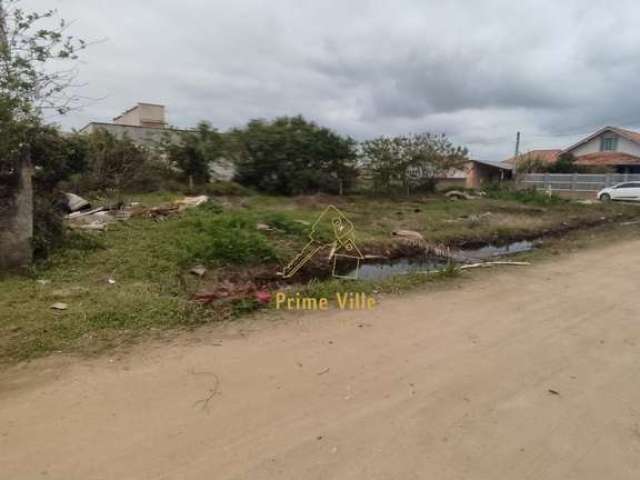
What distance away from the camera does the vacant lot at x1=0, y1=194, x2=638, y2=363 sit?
3.48 metres

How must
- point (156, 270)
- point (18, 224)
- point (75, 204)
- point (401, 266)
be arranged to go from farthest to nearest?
point (75, 204) → point (401, 266) → point (156, 270) → point (18, 224)

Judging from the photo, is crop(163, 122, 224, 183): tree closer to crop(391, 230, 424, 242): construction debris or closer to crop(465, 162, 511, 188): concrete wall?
crop(391, 230, 424, 242): construction debris

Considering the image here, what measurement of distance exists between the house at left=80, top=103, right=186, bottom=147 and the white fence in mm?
19629

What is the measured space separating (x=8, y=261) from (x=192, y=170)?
35.6 feet

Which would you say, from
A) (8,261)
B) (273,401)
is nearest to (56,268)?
(8,261)

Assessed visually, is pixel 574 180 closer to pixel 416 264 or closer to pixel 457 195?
pixel 457 195

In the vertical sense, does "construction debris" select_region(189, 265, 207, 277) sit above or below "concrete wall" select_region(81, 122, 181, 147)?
below

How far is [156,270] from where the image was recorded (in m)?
5.31

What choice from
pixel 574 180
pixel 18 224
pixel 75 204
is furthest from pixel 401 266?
pixel 574 180

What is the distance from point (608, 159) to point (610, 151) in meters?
1.77

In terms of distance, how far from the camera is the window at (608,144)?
28547 millimetres

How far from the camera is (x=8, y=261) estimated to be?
4.89 meters

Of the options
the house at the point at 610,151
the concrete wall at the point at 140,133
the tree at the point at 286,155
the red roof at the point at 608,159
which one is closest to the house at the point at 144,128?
the concrete wall at the point at 140,133

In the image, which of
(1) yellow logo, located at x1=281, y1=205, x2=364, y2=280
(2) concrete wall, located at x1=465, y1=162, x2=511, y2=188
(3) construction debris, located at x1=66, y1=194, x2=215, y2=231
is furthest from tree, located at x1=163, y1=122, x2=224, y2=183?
(2) concrete wall, located at x1=465, y1=162, x2=511, y2=188
